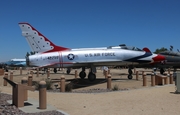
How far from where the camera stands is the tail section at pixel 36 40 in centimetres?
1599

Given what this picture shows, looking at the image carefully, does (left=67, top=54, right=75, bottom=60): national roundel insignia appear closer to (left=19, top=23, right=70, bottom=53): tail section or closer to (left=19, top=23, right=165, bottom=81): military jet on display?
(left=19, top=23, right=165, bottom=81): military jet on display

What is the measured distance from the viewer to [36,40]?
16203 mm

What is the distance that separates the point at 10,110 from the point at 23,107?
0.56m

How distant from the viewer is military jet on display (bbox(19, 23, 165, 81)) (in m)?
15.8

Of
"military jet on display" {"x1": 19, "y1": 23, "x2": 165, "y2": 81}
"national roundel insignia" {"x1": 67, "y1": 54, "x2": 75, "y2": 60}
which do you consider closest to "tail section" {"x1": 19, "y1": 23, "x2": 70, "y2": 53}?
"military jet on display" {"x1": 19, "y1": 23, "x2": 165, "y2": 81}

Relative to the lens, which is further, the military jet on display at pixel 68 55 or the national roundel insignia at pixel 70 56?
the national roundel insignia at pixel 70 56

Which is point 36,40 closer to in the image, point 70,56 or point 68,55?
point 68,55

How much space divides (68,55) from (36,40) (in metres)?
2.66

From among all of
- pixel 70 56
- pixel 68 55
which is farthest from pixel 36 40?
pixel 70 56

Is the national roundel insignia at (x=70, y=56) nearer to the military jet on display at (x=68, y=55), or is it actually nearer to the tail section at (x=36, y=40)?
the military jet on display at (x=68, y=55)

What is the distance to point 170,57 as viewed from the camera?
23812 mm

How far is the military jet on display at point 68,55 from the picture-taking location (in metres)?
15.8

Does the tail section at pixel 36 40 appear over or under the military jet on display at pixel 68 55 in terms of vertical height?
over

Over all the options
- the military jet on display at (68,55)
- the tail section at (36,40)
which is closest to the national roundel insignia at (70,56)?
the military jet on display at (68,55)
